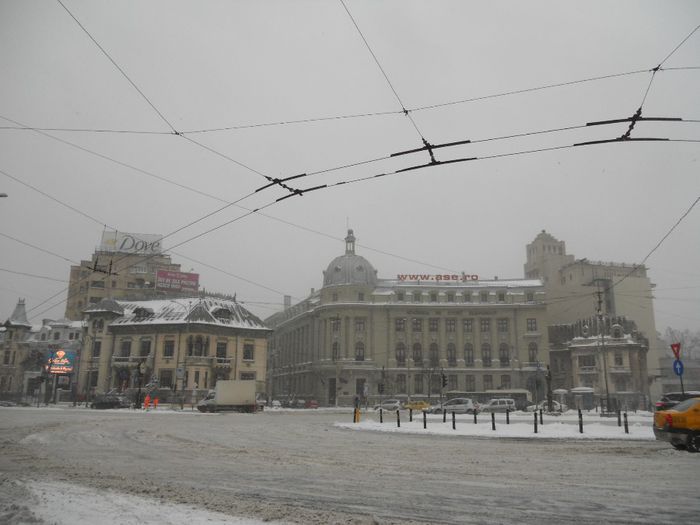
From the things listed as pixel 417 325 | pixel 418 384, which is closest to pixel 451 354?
pixel 417 325

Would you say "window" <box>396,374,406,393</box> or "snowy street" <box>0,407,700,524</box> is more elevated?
"window" <box>396,374,406,393</box>

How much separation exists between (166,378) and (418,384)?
3368 cm

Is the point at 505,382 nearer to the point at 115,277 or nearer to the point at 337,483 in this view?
the point at 115,277

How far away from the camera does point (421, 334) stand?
77438 millimetres

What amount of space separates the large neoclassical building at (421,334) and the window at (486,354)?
139 millimetres

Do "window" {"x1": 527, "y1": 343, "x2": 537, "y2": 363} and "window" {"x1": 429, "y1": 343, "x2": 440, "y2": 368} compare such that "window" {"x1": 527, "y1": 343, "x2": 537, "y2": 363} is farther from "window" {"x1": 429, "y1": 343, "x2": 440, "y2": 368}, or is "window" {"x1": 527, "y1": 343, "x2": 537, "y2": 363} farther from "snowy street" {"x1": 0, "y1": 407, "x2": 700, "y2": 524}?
"snowy street" {"x1": 0, "y1": 407, "x2": 700, "y2": 524}

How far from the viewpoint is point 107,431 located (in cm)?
1952

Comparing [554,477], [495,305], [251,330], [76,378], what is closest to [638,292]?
[495,305]

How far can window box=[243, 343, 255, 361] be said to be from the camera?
6438cm

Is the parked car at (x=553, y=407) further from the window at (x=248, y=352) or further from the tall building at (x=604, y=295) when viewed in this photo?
the tall building at (x=604, y=295)

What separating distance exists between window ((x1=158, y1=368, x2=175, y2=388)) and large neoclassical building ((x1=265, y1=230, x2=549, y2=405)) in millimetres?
21916

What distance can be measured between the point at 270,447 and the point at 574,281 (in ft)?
271

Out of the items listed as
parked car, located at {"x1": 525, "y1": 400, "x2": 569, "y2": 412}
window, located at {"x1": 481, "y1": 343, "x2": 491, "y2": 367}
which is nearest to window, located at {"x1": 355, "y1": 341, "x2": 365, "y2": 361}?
window, located at {"x1": 481, "y1": 343, "x2": 491, "y2": 367}

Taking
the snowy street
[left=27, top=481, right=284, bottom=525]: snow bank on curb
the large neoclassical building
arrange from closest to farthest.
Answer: [left=27, top=481, right=284, bottom=525]: snow bank on curb, the snowy street, the large neoclassical building
